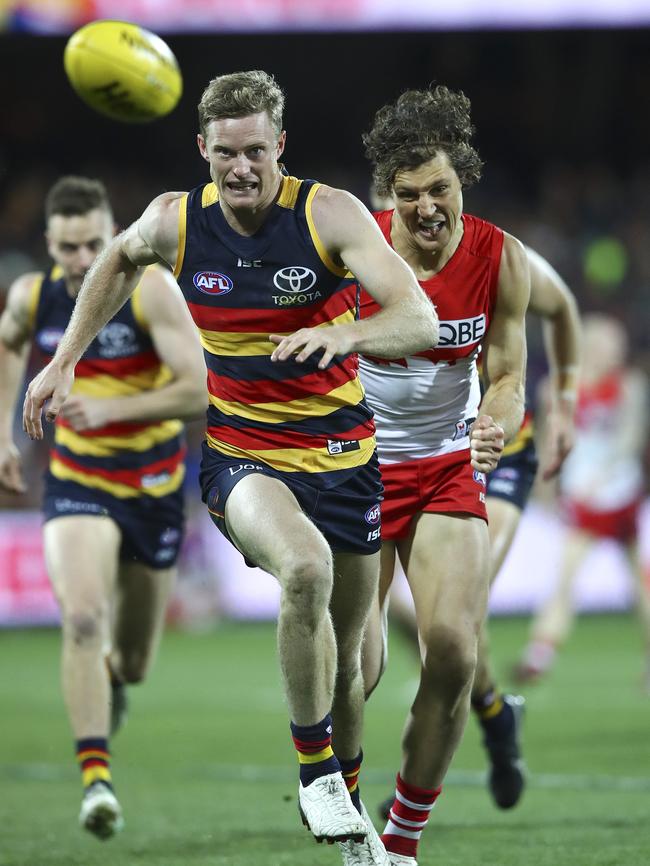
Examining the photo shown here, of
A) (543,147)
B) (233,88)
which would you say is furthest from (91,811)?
(543,147)

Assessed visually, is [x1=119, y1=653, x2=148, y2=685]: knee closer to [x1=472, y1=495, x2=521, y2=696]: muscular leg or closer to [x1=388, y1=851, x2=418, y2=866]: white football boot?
[x1=472, y1=495, x2=521, y2=696]: muscular leg

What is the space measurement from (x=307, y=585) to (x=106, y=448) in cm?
285

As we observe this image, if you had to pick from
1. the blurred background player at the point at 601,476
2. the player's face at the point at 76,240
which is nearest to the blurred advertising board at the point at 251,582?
the blurred background player at the point at 601,476

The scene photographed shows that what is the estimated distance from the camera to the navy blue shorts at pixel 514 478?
23.7ft

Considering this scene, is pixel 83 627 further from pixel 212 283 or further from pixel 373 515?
pixel 212 283

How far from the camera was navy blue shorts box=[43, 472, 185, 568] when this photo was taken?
283 inches

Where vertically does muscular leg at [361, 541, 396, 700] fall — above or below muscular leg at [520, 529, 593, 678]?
above

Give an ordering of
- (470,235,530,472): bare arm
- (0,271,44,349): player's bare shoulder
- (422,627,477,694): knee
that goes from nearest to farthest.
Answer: (422,627,477,694): knee → (470,235,530,472): bare arm → (0,271,44,349): player's bare shoulder

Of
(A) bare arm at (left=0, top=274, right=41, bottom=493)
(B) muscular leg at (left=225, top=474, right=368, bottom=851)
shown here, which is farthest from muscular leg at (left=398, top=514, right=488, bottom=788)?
(A) bare arm at (left=0, top=274, right=41, bottom=493)

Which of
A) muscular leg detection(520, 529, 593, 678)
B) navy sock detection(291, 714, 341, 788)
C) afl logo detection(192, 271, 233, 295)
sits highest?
afl logo detection(192, 271, 233, 295)

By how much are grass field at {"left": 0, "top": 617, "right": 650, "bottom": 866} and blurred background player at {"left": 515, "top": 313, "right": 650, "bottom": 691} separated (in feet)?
2.28

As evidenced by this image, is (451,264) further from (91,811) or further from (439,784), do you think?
(91,811)

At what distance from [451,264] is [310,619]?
1.65m

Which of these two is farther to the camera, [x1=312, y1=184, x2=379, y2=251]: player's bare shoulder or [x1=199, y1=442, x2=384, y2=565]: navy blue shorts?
[x1=199, y1=442, x2=384, y2=565]: navy blue shorts
